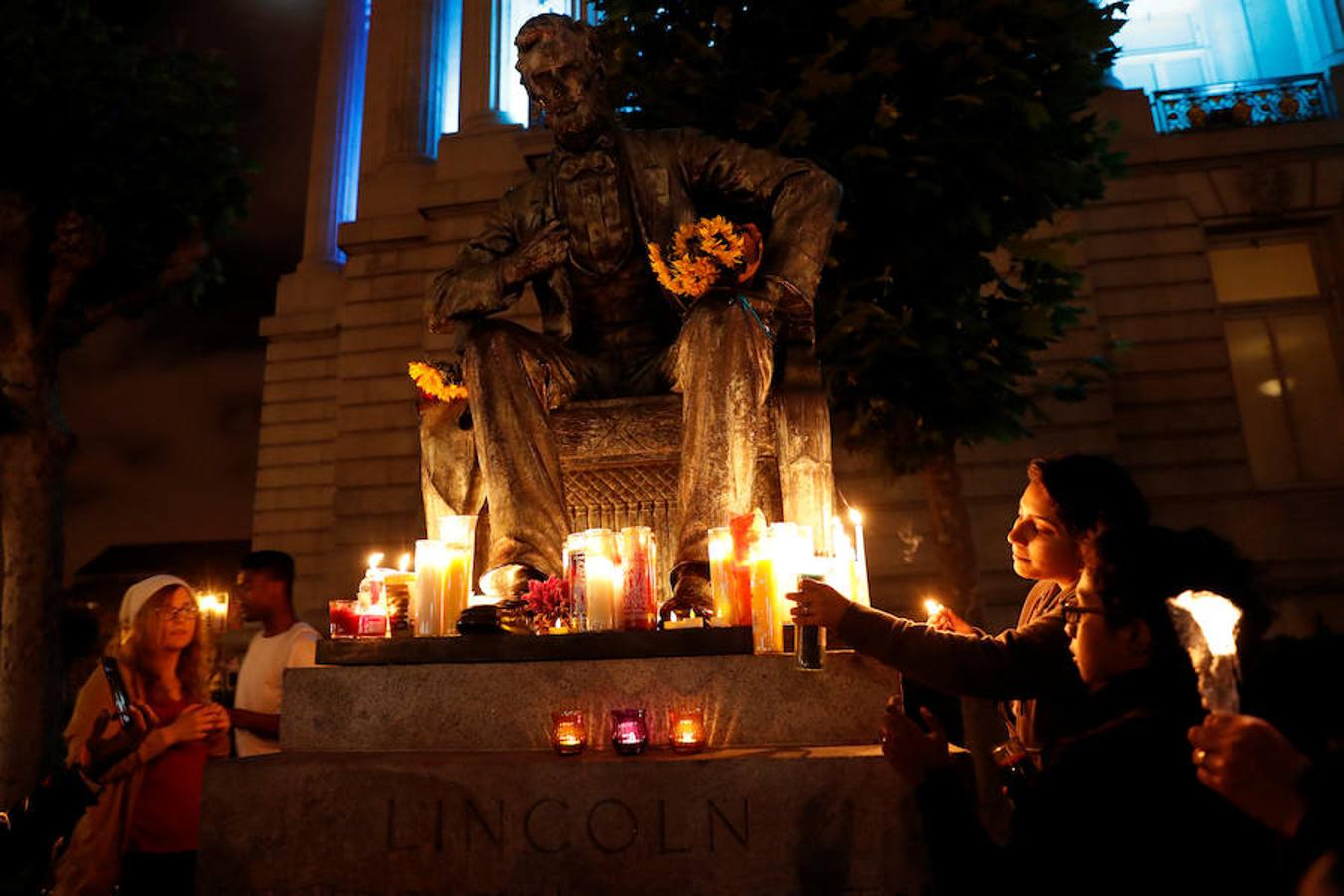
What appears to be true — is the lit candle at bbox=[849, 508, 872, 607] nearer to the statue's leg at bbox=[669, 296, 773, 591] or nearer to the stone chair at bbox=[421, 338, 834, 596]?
the stone chair at bbox=[421, 338, 834, 596]

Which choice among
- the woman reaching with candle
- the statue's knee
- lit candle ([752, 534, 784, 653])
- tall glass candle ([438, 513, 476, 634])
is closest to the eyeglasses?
the woman reaching with candle

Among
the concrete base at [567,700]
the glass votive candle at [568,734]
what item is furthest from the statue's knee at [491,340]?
the glass votive candle at [568,734]

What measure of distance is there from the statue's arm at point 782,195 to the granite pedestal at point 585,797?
5.43 ft

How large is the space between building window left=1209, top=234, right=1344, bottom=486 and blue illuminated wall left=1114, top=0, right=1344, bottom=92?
10.1 feet

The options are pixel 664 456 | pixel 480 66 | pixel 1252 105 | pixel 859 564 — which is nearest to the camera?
pixel 859 564

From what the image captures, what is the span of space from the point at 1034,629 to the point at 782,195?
7.16 ft

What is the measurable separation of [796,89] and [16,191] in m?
8.51

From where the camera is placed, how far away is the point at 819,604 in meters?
2.15

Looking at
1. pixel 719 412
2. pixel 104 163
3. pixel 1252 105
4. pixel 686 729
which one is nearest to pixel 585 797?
pixel 686 729

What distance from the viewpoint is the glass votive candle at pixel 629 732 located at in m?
2.23

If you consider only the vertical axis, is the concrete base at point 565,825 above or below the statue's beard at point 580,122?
below

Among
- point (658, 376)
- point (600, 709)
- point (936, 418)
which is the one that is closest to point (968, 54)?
point (936, 418)

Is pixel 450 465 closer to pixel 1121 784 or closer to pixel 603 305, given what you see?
pixel 603 305

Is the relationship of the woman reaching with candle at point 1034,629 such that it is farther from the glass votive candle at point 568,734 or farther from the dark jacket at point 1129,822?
the glass votive candle at point 568,734
